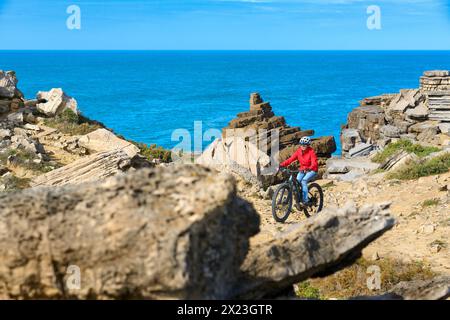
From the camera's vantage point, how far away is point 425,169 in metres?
17.5

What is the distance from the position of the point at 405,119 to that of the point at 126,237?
26.5 m

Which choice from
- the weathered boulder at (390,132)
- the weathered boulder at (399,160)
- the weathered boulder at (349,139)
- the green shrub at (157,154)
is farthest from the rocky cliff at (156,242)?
the weathered boulder at (349,139)

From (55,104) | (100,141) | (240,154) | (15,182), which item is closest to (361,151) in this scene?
(240,154)

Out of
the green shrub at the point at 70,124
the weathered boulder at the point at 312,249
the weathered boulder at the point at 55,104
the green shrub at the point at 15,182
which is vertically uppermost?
the weathered boulder at the point at 55,104

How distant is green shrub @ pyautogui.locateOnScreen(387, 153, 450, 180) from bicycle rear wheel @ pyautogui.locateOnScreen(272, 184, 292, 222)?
6206 millimetres

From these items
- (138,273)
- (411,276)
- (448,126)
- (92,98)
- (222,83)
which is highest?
(222,83)

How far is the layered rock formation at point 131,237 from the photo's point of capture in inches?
180

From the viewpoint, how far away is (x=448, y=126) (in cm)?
2647

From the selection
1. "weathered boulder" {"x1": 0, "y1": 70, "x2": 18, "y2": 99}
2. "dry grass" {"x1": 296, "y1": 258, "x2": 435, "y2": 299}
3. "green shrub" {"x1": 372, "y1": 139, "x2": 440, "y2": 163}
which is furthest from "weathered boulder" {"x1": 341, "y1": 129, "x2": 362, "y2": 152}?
"dry grass" {"x1": 296, "y1": 258, "x2": 435, "y2": 299}

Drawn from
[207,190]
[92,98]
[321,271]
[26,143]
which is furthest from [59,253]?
[92,98]

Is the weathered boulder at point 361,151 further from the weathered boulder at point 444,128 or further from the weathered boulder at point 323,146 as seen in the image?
the weathered boulder at point 444,128

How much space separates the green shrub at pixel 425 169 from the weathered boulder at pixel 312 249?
1214 centimetres

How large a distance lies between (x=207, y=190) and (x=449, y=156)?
15.1 meters
